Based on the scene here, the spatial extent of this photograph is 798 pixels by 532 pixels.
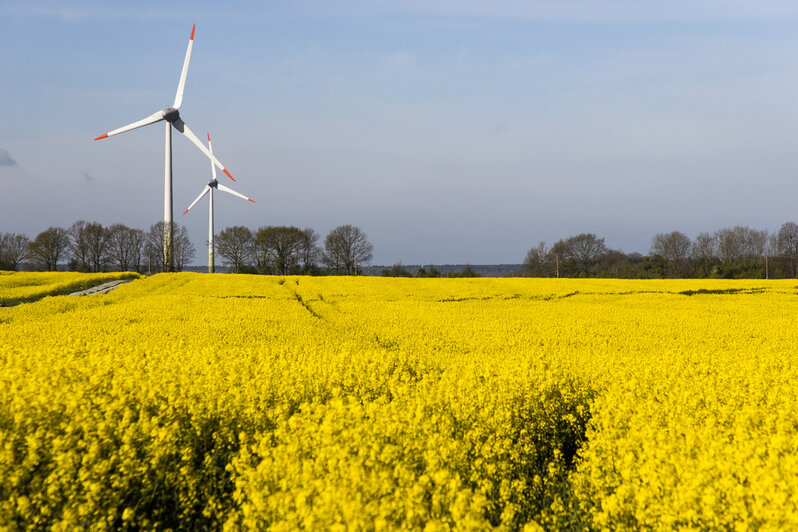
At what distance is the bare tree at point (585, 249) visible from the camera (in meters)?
84.4

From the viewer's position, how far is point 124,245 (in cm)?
8231

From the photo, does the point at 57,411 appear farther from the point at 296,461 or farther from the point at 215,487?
the point at 296,461

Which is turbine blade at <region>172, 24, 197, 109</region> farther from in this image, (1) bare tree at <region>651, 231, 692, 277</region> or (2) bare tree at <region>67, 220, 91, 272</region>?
(1) bare tree at <region>651, 231, 692, 277</region>

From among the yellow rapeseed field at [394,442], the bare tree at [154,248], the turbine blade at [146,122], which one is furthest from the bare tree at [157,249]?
the yellow rapeseed field at [394,442]

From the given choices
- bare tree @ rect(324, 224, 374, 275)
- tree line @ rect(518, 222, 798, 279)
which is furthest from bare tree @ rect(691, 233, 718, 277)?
bare tree @ rect(324, 224, 374, 275)

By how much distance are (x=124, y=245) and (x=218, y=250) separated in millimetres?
18836

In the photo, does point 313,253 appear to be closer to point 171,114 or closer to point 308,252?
point 308,252

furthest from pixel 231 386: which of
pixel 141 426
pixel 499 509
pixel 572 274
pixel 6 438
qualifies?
pixel 572 274

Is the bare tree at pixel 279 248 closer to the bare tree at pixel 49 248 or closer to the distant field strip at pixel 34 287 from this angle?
the bare tree at pixel 49 248

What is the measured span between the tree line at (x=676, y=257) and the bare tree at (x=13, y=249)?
277 feet

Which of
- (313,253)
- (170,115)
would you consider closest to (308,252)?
(313,253)

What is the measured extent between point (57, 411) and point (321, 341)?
25.1 feet

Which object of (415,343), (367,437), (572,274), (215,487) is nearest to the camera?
(367,437)

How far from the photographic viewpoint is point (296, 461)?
4250 millimetres
